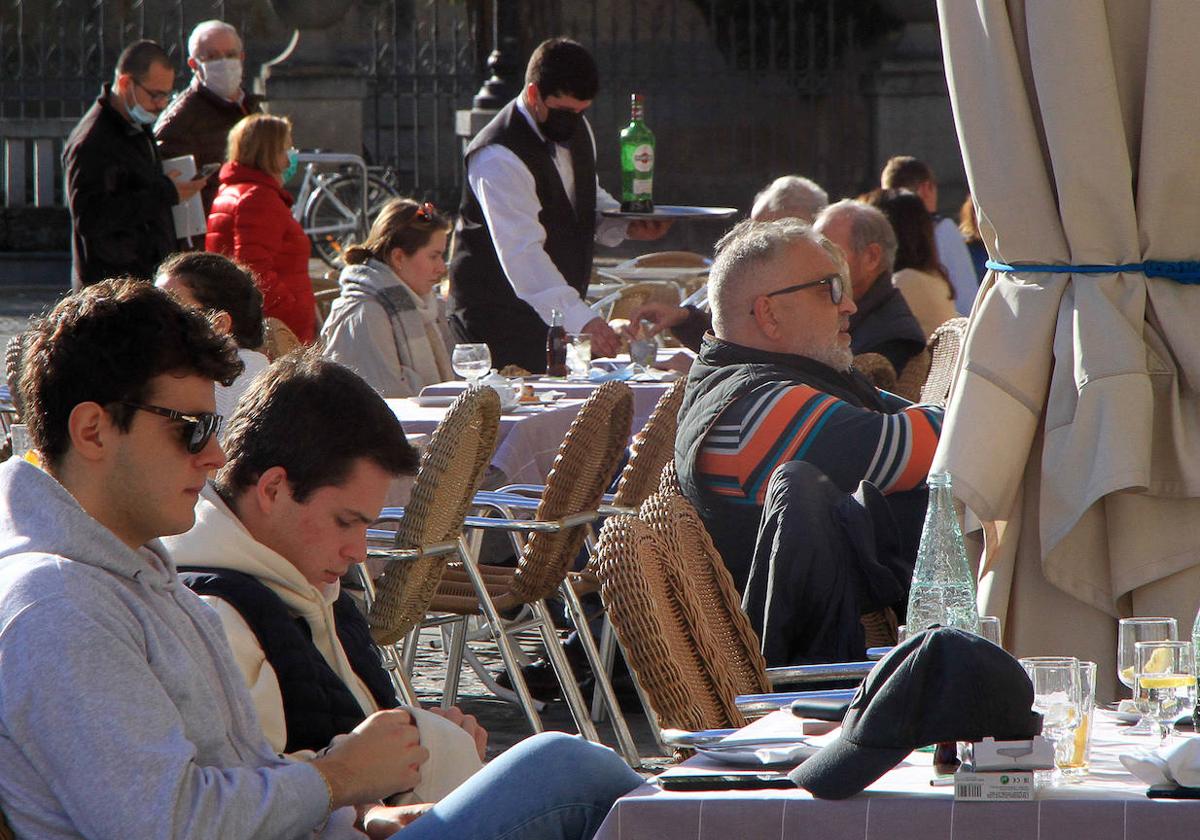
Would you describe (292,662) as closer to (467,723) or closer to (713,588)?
(467,723)

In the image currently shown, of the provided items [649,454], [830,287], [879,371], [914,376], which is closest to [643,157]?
[914,376]

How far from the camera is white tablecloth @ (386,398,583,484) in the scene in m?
6.30

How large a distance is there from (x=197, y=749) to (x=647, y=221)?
269 inches

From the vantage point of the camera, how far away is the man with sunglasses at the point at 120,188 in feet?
29.2

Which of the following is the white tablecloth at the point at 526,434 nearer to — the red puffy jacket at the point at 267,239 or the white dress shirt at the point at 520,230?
the white dress shirt at the point at 520,230

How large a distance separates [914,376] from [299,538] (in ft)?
13.4

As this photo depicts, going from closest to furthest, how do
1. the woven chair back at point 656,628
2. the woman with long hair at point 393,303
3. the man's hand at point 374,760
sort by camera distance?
1. the man's hand at point 374,760
2. the woven chair back at point 656,628
3. the woman with long hair at point 393,303

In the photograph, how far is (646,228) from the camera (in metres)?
9.06

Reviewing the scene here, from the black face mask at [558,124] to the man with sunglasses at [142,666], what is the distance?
18.5 feet

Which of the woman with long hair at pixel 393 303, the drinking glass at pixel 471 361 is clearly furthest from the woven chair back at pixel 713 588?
the woman with long hair at pixel 393 303

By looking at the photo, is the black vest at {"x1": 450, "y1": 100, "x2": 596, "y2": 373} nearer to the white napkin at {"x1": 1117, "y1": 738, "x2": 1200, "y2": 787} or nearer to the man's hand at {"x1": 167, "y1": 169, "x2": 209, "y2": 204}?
the man's hand at {"x1": 167, "y1": 169, "x2": 209, "y2": 204}

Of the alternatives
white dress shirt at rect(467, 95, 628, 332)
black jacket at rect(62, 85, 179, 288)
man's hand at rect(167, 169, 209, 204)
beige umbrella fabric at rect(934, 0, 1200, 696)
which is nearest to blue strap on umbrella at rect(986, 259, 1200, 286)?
beige umbrella fabric at rect(934, 0, 1200, 696)

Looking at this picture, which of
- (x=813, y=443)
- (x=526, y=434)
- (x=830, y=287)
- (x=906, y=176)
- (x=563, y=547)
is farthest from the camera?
(x=906, y=176)

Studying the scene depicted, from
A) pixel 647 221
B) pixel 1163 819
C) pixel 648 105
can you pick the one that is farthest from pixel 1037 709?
pixel 648 105
